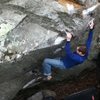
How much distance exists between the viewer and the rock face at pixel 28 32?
280 inches

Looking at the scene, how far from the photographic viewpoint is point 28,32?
7266mm

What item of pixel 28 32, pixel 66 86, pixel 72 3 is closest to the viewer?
pixel 28 32

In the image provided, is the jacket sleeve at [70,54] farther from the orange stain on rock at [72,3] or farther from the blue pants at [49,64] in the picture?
the orange stain on rock at [72,3]

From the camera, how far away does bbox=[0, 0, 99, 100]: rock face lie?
23.3 feet

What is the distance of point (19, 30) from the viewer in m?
7.26

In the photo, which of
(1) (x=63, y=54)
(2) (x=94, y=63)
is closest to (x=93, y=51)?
(2) (x=94, y=63)

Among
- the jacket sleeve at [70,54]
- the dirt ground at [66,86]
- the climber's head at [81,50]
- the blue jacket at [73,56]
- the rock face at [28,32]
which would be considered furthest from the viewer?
the dirt ground at [66,86]

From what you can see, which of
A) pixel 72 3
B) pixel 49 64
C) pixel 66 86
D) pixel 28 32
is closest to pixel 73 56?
pixel 49 64

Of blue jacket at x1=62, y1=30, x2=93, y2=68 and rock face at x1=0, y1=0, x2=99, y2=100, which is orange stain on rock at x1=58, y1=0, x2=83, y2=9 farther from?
blue jacket at x1=62, y1=30, x2=93, y2=68

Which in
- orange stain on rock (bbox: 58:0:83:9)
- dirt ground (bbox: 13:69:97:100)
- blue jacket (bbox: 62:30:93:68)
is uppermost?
orange stain on rock (bbox: 58:0:83:9)

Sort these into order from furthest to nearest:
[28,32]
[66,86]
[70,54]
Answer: [66,86] < [28,32] < [70,54]

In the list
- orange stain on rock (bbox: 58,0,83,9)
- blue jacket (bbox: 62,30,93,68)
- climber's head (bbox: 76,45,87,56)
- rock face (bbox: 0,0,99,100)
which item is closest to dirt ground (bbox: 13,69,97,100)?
rock face (bbox: 0,0,99,100)

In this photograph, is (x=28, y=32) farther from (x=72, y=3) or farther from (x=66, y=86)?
(x=66, y=86)

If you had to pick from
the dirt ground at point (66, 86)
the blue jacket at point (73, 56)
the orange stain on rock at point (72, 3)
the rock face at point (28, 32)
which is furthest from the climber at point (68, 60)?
the dirt ground at point (66, 86)
